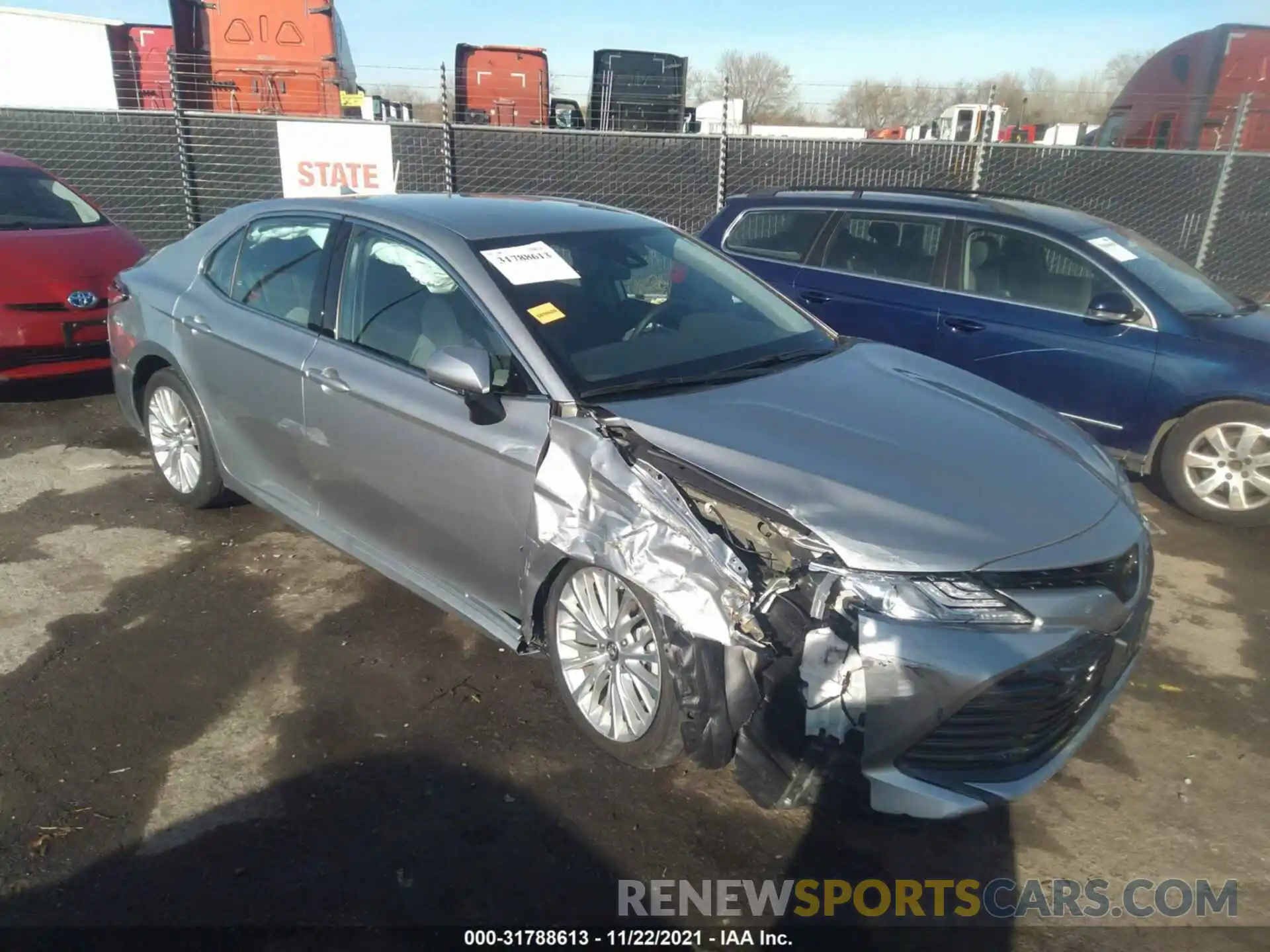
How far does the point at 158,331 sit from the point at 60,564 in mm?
1205

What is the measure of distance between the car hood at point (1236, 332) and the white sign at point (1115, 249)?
1.89 ft

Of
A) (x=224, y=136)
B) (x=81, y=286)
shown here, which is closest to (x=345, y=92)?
(x=224, y=136)

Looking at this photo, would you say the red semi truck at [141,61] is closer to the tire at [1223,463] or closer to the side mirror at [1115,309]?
the side mirror at [1115,309]

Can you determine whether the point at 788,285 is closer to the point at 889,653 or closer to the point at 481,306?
the point at 481,306

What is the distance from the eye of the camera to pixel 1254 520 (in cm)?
510

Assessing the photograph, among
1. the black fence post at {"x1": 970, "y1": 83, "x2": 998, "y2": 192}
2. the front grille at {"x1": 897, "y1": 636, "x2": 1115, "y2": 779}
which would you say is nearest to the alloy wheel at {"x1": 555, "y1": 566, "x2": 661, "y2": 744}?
the front grille at {"x1": 897, "y1": 636, "x2": 1115, "y2": 779}

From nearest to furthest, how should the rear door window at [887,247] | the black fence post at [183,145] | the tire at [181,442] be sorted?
the tire at [181,442] → the rear door window at [887,247] → the black fence post at [183,145]

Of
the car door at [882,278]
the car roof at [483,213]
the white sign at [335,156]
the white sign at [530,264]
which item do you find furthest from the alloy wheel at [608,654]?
the white sign at [335,156]

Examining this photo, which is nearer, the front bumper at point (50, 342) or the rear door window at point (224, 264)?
the rear door window at point (224, 264)

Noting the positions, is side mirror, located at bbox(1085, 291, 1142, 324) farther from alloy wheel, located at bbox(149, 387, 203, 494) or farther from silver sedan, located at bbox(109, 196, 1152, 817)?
alloy wheel, located at bbox(149, 387, 203, 494)

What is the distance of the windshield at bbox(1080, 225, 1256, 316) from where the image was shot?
213 inches

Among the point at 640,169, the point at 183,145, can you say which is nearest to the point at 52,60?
the point at 183,145

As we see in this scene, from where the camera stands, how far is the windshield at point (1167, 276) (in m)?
5.42

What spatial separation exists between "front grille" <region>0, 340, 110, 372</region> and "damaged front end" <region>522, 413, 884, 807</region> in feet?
16.3
